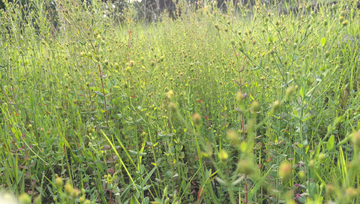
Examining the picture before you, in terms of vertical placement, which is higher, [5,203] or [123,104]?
[5,203]

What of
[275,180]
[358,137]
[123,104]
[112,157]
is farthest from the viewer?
[123,104]

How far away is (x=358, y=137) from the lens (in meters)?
0.52

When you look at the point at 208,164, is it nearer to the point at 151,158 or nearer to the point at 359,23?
the point at 151,158

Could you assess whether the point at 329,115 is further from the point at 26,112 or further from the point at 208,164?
the point at 26,112

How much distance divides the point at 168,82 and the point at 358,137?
1357 millimetres

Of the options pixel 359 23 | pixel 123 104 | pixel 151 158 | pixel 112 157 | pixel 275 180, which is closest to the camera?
pixel 275 180

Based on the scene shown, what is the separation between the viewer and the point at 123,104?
6.50 feet

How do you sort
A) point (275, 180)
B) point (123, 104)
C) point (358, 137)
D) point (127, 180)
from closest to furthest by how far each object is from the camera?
point (358, 137) → point (275, 180) → point (127, 180) → point (123, 104)

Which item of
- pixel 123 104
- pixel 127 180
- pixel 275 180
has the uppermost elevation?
pixel 123 104

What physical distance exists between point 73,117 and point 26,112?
38 cm

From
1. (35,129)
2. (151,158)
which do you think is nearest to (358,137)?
(151,158)

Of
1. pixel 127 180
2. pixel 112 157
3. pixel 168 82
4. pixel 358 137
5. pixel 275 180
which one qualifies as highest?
pixel 358 137

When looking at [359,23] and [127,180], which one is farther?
[359,23]

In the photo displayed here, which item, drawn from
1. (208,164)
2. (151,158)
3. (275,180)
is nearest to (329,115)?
(275,180)
